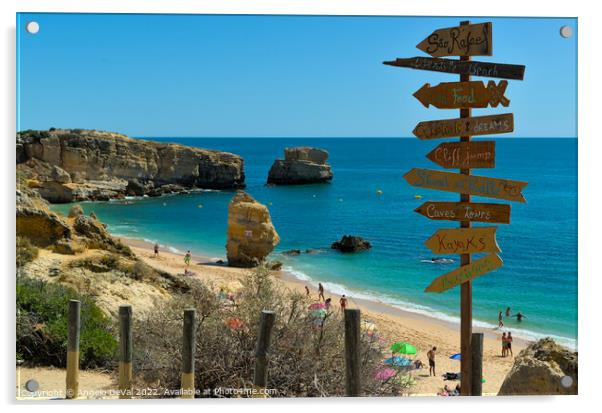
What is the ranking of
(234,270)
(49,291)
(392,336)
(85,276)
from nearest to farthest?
(49,291)
(85,276)
(392,336)
(234,270)

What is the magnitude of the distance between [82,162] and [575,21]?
149 feet

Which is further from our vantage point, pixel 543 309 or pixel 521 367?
pixel 543 309

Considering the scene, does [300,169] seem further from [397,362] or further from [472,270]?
[472,270]

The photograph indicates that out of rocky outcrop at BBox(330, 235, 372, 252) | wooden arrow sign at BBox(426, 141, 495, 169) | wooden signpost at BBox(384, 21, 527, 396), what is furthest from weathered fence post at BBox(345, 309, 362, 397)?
rocky outcrop at BBox(330, 235, 372, 252)

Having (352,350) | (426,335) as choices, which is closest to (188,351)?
(352,350)

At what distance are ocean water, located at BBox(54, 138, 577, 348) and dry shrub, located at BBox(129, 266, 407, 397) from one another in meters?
2.61

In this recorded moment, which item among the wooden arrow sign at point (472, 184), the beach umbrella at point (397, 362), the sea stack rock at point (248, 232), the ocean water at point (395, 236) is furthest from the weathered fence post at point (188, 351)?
the sea stack rock at point (248, 232)

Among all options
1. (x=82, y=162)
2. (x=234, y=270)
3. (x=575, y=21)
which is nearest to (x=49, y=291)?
(x=575, y=21)

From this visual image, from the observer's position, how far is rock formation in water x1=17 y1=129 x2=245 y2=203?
4466 cm

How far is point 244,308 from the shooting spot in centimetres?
780

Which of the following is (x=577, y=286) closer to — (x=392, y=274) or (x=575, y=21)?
(x=575, y=21)

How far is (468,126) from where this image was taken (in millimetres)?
7039

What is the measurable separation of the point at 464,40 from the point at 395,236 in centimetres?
3371

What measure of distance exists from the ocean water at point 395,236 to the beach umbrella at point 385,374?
204 cm
